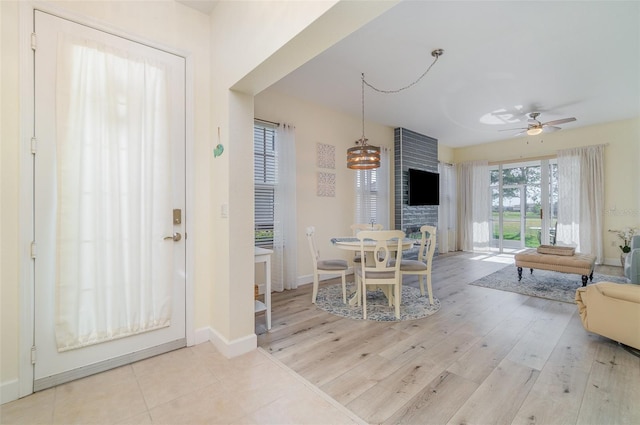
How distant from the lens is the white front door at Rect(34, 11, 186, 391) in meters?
1.80

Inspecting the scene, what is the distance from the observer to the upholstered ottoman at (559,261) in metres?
3.83

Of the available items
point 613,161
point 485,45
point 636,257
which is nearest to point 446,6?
point 485,45

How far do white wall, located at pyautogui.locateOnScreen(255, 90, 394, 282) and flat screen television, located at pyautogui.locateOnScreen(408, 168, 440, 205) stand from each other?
1614 millimetres

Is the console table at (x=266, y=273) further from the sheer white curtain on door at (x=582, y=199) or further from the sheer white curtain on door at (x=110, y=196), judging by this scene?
the sheer white curtain on door at (x=582, y=199)

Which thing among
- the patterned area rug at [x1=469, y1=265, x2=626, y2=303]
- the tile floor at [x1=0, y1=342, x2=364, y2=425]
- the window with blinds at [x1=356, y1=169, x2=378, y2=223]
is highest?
the window with blinds at [x1=356, y1=169, x2=378, y2=223]

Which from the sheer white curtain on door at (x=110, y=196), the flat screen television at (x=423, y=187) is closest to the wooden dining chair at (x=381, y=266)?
the sheer white curtain on door at (x=110, y=196)

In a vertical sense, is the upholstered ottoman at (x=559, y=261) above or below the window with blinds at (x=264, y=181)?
below

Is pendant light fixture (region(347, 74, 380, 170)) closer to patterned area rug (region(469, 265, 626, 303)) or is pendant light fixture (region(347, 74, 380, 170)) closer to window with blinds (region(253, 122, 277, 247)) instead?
window with blinds (region(253, 122, 277, 247))

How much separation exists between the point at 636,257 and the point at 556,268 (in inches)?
36.2

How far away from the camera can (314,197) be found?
4.54m

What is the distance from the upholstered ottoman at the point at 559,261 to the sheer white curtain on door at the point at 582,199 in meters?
2.18

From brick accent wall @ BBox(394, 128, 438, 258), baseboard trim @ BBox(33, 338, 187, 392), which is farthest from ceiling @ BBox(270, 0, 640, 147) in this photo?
baseboard trim @ BBox(33, 338, 187, 392)

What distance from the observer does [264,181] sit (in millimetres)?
3930

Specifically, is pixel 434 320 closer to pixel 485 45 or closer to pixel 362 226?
pixel 362 226
